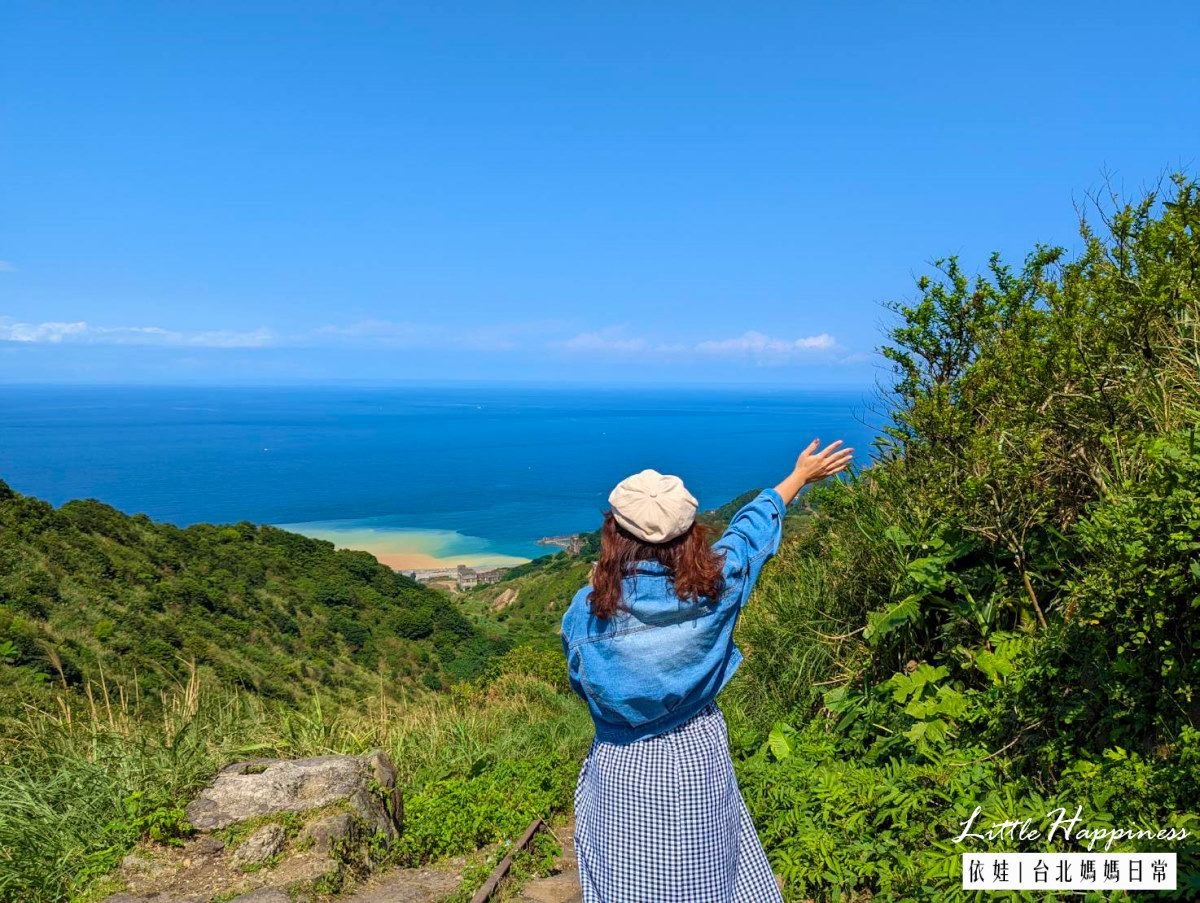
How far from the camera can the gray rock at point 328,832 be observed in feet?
11.4

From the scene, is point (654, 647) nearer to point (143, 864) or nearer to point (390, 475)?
point (143, 864)

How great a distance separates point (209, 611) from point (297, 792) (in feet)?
100

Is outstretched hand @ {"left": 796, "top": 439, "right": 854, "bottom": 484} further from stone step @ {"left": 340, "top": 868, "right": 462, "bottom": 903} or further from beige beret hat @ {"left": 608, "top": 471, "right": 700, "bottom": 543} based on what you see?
stone step @ {"left": 340, "top": 868, "right": 462, "bottom": 903}

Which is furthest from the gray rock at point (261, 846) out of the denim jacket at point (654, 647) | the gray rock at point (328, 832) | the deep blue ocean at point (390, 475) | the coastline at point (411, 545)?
the coastline at point (411, 545)

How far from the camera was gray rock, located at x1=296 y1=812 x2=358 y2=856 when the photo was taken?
11.4ft

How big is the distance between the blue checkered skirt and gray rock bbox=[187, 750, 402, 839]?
86.4 inches

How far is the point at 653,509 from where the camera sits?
1.83m

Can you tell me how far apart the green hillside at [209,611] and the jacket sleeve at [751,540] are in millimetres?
14119

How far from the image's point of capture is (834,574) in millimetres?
4684

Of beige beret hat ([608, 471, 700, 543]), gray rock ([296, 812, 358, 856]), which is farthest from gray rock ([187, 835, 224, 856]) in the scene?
beige beret hat ([608, 471, 700, 543])

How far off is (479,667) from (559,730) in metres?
28.7

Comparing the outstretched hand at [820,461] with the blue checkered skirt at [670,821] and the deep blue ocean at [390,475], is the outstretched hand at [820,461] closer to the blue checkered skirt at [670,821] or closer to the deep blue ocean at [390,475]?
the blue checkered skirt at [670,821]

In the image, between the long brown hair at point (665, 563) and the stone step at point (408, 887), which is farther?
the stone step at point (408, 887)

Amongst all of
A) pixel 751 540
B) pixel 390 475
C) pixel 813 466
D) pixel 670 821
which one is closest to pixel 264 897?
pixel 670 821
